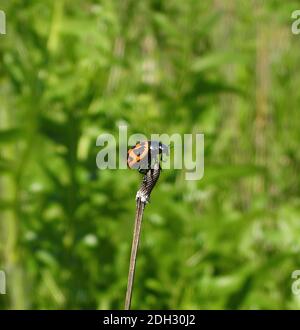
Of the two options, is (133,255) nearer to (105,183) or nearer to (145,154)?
(145,154)

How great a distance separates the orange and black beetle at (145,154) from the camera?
0.43m

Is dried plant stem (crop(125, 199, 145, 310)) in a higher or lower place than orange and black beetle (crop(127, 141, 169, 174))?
lower

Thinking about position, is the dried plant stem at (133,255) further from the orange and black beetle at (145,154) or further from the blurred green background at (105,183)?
the blurred green background at (105,183)

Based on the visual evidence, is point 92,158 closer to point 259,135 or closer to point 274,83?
point 259,135

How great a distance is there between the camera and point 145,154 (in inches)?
17.0

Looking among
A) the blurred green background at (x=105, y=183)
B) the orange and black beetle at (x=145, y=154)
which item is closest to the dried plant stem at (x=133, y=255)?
the orange and black beetle at (x=145, y=154)

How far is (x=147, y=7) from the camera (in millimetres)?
1600

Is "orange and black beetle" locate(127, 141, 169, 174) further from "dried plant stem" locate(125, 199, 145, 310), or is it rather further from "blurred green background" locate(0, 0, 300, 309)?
"blurred green background" locate(0, 0, 300, 309)

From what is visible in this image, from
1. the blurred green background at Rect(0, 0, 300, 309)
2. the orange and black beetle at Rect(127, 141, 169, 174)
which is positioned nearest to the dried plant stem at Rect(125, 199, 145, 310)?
the orange and black beetle at Rect(127, 141, 169, 174)

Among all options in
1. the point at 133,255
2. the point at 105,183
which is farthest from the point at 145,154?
the point at 105,183

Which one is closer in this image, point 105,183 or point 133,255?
point 133,255

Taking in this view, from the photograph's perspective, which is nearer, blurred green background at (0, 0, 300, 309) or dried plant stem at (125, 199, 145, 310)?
dried plant stem at (125, 199, 145, 310)

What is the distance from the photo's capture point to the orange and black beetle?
0.43 meters
